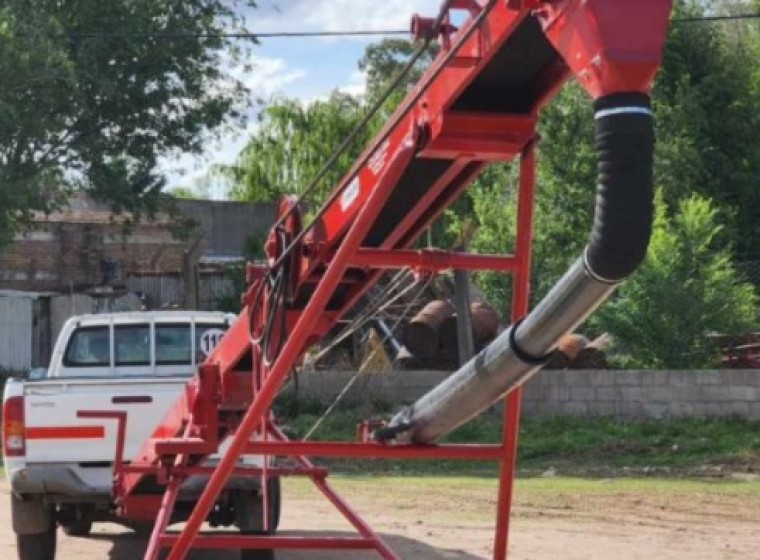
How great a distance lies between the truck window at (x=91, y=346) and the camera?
12.2 metres

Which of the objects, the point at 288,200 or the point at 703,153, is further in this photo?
the point at 703,153

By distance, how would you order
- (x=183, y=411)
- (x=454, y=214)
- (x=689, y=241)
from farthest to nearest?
(x=454, y=214) → (x=689, y=241) → (x=183, y=411)

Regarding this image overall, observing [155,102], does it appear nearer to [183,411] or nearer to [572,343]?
[572,343]

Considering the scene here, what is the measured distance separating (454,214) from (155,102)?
9667 mm

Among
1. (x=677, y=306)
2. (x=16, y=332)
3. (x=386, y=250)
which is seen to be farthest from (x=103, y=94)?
(x=386, y=250)

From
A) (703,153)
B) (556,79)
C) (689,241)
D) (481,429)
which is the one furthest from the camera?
(703,153)

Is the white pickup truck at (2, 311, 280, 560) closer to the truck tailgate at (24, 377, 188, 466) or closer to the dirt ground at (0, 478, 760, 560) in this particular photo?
the truck tailgate at (24, 377, 188, 466)

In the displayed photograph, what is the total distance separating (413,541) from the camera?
39.2 ft

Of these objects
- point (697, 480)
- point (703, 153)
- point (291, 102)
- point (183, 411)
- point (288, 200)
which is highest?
point (291, 102)

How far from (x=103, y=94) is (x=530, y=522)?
17564 millimetres

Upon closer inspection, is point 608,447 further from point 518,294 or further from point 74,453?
point 518,294

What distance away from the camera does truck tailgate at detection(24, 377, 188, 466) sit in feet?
32.3

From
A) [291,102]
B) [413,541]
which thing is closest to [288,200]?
[413,541]

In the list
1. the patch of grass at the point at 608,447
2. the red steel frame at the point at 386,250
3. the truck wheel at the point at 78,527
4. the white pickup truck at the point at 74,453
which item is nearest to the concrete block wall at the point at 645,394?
the patch of grass at the point at 608,447
